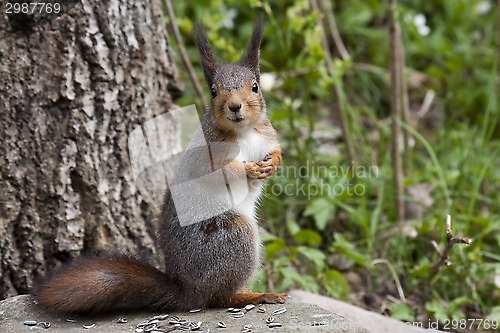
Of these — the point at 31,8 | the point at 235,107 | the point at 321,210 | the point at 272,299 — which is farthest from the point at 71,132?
the point at 321,210

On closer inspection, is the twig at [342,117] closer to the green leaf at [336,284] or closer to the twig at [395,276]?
the twig at [395,276]

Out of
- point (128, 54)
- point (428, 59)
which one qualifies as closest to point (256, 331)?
point (128, 54)

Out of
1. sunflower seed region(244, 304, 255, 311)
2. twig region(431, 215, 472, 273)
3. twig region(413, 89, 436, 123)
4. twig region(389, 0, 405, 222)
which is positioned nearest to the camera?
sunflower seed region(244, 304, 255, 311)

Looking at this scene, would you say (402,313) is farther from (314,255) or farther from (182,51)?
(182,51)

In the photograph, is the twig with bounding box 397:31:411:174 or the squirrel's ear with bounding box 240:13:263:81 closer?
the squirrel's ear with bounding box 240:13:263:81

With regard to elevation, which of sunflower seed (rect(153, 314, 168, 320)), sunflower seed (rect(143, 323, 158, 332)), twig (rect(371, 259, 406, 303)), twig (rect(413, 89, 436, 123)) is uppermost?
twig (rect(413, 89, 436, 123))

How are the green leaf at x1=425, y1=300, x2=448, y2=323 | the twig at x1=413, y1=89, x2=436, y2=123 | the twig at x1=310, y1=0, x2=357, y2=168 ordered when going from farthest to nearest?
the twig at x1=413, y1=89, x2=436, y2=123 → the twig at x1=310, y1=0, x2=357, y2=168 → the green leaf at x1=425, y1=300, x2=448, y2=323

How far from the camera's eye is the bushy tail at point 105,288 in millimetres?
2700

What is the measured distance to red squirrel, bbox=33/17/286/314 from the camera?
8.94 ft

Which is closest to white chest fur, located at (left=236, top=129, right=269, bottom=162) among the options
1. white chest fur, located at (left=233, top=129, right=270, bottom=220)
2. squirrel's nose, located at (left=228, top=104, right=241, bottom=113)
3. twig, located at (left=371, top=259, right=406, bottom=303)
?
white chest fur, located at (left=233, top=129, right=270, bottom=220)

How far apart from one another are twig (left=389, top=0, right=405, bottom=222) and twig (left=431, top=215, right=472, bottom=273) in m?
0.72

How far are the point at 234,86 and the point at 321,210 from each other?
4.60 feet

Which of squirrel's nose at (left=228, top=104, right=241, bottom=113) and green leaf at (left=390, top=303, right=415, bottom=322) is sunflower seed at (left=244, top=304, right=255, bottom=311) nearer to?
squirrel's nose at (left=228, top=104, right=241, bottom=113)

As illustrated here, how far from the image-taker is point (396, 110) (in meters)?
4.44
